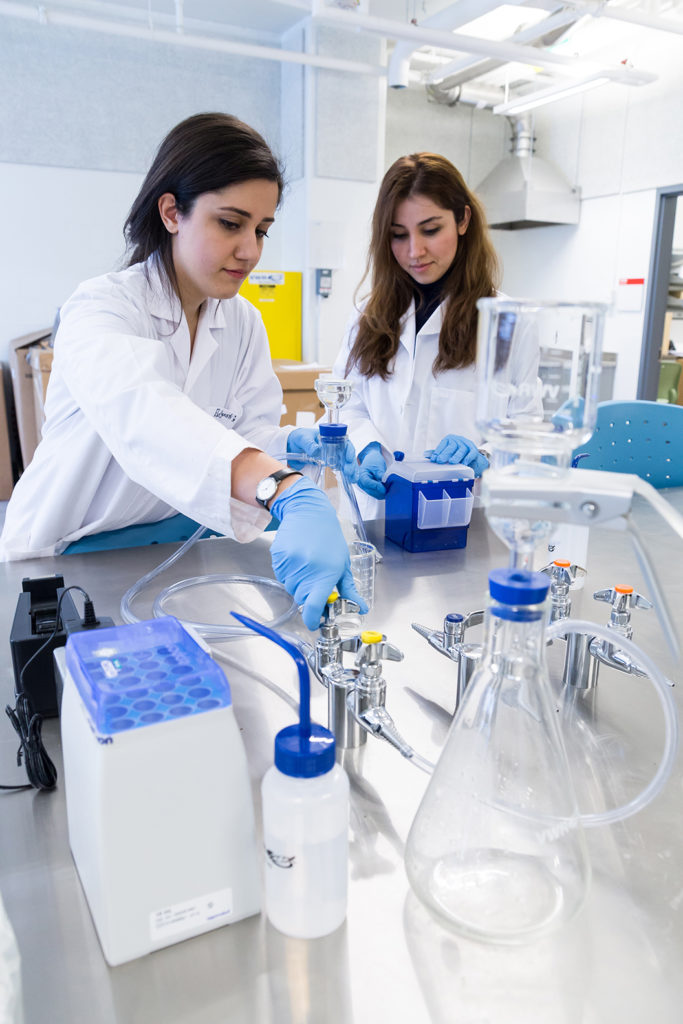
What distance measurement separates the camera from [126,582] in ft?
3.89

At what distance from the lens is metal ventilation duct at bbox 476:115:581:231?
17.9 ft

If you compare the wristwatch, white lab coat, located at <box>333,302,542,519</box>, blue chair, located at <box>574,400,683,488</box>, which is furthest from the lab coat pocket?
the wristwatch

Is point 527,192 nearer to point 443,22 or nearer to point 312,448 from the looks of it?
point 443,22

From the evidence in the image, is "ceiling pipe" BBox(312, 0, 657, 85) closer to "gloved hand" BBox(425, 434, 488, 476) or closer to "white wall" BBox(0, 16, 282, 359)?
"white wall" BBox(0, 16, 282, 359)

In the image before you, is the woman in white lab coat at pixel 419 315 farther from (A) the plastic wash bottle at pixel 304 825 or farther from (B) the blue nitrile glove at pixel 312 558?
(A) the plastic wash bottle at pixel 304 825

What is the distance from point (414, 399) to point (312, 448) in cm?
71

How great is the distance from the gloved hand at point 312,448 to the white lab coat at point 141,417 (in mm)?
67

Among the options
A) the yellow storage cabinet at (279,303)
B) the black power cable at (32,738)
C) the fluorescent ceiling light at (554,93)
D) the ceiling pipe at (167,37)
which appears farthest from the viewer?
the yellow storage cabinet at (279,303)

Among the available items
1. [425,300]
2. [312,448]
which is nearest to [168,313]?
[312,448]

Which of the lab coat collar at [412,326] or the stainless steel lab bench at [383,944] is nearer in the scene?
the stainless steel lab bench at [383,944]

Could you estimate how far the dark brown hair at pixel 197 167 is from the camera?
1292 millimetres

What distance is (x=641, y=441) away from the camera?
2.10 meters

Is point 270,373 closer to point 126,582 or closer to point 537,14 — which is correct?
point 126,582

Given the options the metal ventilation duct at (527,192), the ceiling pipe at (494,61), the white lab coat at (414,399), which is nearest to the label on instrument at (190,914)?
the white lab coat at (414,399)
